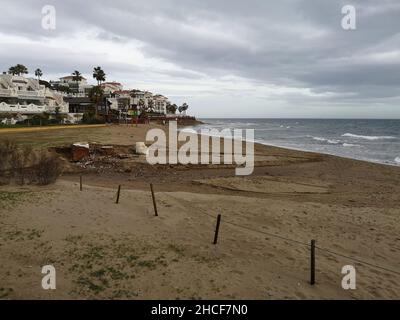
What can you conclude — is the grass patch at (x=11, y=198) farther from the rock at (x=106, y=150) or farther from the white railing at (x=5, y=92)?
the white railing at (x=5, y=92)

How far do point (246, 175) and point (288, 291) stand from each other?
48.3 feet

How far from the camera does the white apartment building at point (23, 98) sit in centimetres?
5322

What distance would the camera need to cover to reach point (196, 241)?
30.8 feet

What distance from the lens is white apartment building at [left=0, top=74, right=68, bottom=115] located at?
5322 cm

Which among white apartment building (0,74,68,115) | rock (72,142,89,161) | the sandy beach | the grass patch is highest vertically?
white apartment building (0,74,68,115)

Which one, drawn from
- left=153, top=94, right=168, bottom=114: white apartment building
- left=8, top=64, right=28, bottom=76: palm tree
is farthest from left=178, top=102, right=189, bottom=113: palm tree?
left=8, top=64, right=28, bottom=76: palm tree

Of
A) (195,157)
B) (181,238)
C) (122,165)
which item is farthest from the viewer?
(195,157)

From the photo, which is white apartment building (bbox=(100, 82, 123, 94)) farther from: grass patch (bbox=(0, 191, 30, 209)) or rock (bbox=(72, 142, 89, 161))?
grass patch (bbox=(0, 191, 30, 209))

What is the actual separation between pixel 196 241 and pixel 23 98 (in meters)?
61.3

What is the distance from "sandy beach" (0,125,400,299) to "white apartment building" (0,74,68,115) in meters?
43.0

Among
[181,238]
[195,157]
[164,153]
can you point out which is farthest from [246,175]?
[181,238]

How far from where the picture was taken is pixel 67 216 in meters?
10.6

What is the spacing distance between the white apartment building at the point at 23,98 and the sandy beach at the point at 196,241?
4304 centimetres
